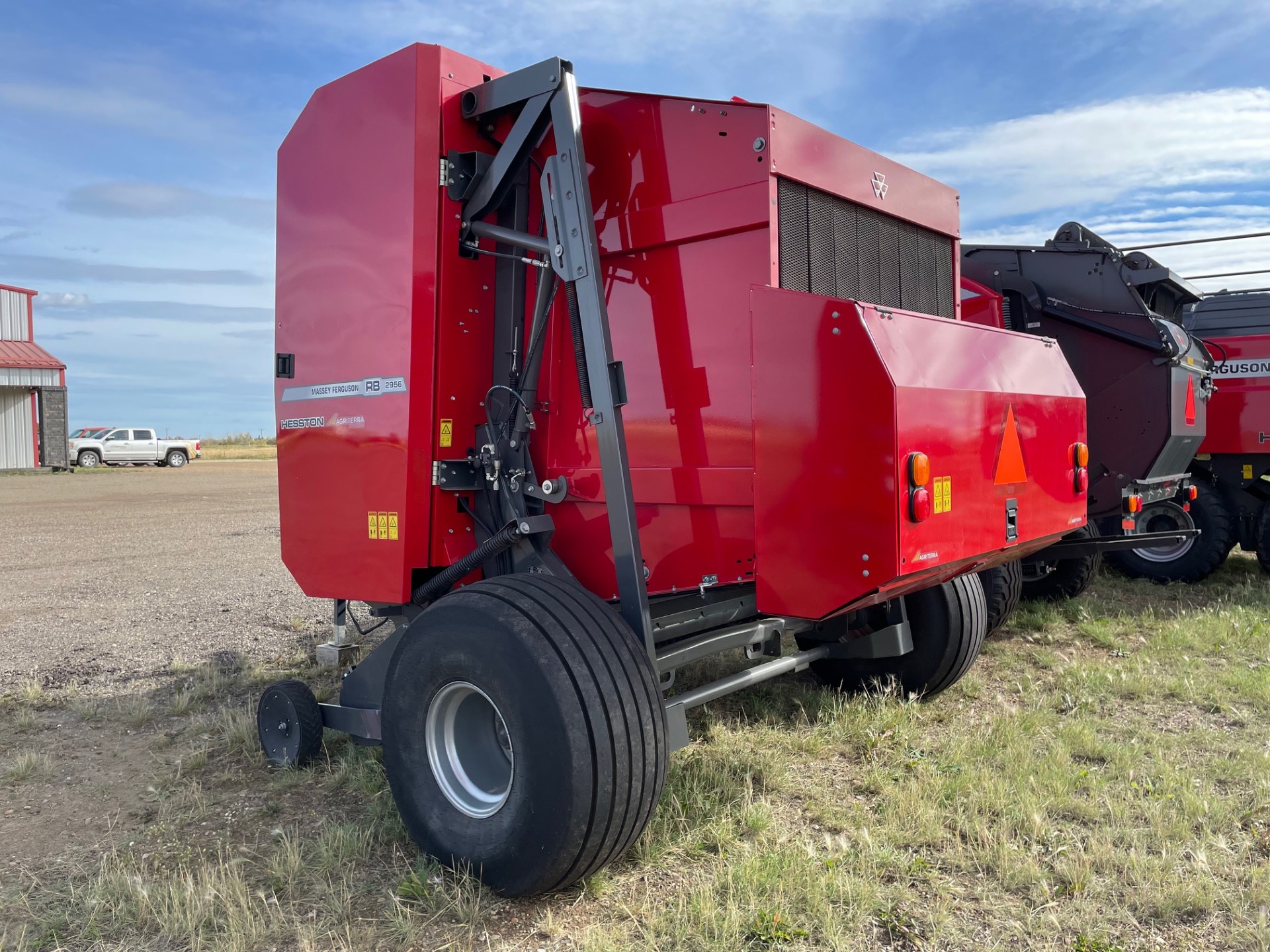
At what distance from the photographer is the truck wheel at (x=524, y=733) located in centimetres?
286

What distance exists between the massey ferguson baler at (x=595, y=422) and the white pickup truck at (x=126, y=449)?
106ft

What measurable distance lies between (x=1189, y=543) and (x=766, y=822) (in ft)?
22.0

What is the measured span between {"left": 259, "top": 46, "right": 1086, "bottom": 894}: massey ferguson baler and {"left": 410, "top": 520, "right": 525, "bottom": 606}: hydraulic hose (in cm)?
1

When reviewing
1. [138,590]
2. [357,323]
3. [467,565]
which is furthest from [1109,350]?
[138,590]

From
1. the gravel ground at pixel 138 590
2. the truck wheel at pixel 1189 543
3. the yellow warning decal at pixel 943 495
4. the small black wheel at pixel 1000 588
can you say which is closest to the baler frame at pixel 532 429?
the yellow warning decal at pixel 943 495

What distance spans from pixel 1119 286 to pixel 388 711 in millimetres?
6694

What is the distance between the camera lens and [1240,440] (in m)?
8.74

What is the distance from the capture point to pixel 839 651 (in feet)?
A: 15.7

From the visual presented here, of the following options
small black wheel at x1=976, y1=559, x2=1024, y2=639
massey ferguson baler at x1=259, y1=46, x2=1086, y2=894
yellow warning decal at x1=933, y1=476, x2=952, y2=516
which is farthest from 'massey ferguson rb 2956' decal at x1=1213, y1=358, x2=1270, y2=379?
yellow warning decal at x1=933, y1=476, x2=952, y2=516

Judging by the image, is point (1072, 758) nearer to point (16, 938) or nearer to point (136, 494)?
point (16, 938)

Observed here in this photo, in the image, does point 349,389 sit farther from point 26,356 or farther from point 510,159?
point 26,356

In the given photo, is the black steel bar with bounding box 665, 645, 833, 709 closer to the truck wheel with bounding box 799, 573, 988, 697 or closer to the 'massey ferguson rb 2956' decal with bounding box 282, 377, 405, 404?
the truck wheel with bounding box 799, 573, 988, 697

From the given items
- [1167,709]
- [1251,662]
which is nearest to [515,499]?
[1167,709]

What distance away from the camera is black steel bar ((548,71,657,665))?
3.28m
